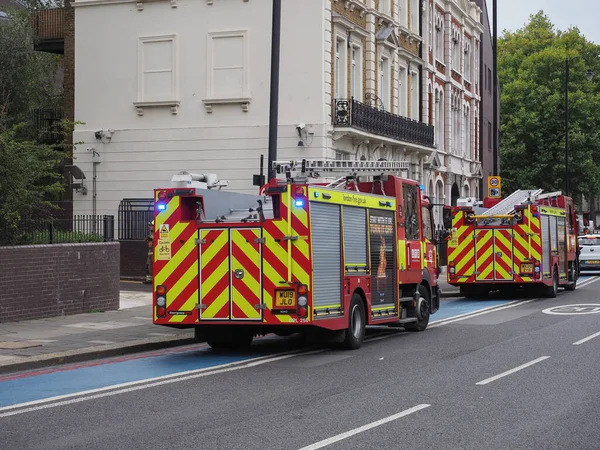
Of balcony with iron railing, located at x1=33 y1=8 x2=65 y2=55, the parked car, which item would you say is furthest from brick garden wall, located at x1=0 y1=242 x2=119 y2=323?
the parked car

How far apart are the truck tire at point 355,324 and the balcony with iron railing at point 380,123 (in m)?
16.9

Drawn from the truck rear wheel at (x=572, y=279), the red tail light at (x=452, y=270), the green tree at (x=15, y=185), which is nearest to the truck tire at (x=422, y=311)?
the green tree at (x=15, y=185)

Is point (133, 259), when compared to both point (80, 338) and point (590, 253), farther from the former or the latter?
point (590, 253)

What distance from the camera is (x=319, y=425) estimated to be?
9344 millimetres

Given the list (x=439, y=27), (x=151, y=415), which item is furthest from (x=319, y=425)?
(x=439, y=27)

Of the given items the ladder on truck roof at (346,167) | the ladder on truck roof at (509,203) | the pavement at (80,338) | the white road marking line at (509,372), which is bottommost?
the white road marking line at (509,372)

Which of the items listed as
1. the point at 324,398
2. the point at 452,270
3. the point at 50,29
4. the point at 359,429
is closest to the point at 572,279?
the point at 452,270

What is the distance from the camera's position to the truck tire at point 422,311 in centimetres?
1886

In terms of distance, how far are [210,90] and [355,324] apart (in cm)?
1835

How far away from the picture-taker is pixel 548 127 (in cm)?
6831

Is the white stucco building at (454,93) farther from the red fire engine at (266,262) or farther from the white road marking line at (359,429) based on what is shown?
the white road marking line at (359,429)

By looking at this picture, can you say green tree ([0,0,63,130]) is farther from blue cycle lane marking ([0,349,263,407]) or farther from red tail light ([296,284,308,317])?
red tail light ([296,284,308,317])

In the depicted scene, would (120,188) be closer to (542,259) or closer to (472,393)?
(542,259)

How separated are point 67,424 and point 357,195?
767cm
